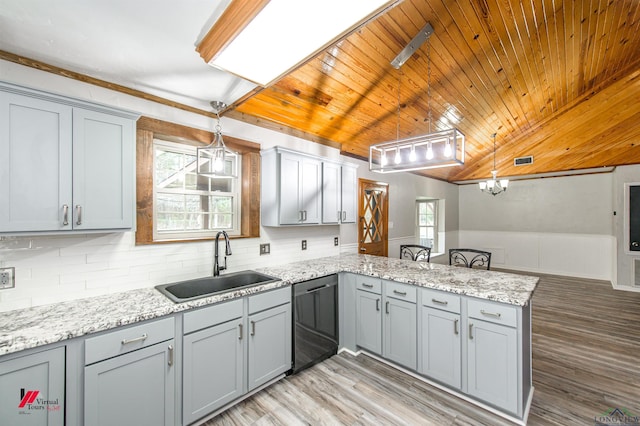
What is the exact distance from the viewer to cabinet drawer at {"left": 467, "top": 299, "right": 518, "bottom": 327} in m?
1.89

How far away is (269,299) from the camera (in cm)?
229

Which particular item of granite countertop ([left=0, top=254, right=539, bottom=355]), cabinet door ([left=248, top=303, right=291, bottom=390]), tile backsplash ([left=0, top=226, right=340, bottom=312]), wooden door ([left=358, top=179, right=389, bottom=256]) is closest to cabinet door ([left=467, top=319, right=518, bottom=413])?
granite countertop ([left=0, top=254, right=539, bottom=355])

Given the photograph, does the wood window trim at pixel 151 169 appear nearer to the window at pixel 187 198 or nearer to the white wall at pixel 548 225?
the window at pixel 187 198

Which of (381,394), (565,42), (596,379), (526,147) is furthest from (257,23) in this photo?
(526,147)

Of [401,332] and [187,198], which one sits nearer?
[401,332]

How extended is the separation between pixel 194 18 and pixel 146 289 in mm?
1960

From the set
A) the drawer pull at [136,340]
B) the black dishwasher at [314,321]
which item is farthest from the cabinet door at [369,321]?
the drawer pull at [136,340]

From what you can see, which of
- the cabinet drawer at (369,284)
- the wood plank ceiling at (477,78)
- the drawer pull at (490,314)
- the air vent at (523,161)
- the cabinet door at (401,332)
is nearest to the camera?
the drawer pull at (490,314)

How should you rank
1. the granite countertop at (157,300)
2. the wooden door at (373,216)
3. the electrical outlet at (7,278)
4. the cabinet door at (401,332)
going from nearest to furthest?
the granite countertop at (157,300)
the electrical outlet at (7,278)
the cabinet door at (401,332)
the wooden door at (373,216)

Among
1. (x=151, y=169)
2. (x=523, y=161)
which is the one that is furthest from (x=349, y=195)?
(x=523, y=161)

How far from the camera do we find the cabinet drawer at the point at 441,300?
7.09ft

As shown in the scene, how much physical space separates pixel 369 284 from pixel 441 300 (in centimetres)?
70
